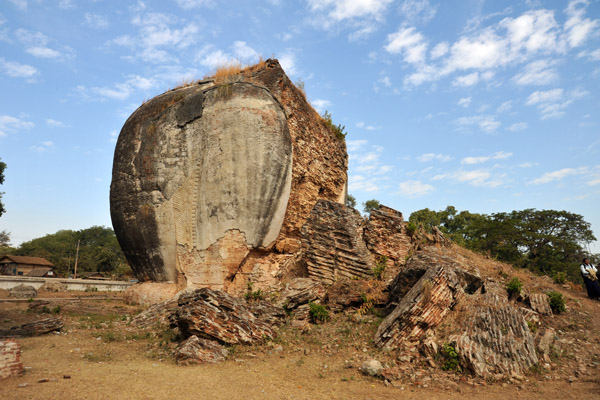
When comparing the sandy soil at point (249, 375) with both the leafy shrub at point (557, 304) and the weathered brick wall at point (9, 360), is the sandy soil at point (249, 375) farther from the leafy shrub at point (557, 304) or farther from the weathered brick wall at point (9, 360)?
the leafy shrub at point (557, 304)

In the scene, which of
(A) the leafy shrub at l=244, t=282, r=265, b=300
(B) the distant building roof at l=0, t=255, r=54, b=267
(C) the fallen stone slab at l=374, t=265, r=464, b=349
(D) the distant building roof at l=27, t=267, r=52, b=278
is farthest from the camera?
(B) the distant building roof at l=0, t=255, r=54, b=267

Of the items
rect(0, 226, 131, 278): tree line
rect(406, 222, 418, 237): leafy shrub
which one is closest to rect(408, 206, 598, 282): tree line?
rect(406, 222, 418, 237): leafy shrub

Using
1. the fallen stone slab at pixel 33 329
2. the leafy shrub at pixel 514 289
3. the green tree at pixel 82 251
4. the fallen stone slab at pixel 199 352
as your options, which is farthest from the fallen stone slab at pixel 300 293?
the green tree at pixel 82 251

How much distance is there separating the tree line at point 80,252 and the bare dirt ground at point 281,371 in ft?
84.4

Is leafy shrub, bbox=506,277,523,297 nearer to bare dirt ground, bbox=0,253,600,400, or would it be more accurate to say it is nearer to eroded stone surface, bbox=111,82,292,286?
bare dirt ground, bbox=0,253,600,400

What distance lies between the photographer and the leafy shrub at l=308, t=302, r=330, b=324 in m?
7.82

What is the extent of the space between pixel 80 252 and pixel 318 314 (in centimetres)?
4122

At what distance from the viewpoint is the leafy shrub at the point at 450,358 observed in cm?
549

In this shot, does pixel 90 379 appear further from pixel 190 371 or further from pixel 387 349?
pixel 387 349

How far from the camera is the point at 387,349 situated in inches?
246

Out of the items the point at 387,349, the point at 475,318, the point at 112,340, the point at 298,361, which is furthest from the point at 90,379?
the point at 475,318

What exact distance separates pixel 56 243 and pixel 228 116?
4610cm

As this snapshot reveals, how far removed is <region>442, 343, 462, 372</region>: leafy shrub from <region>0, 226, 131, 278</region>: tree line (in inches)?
1137

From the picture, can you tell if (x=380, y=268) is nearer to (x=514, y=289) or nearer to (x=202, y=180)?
(x=514, y=289)
